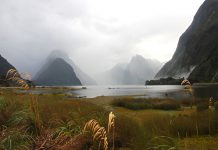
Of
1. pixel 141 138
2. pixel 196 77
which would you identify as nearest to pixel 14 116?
pixel 141 138

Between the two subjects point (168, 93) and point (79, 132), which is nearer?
point (79, 132)

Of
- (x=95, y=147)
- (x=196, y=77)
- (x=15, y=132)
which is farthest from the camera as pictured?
(x=196, y=77)

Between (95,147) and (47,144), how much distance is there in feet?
9.13

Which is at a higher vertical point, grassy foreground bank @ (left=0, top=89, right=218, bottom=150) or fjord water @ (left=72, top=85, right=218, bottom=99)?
fjord water @ (left=72, top=85, right=218, bottom=99)

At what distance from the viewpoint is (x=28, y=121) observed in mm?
9516

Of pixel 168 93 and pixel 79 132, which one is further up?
pixel 168 93

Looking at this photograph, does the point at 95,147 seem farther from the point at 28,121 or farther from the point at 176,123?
the point at 176,123

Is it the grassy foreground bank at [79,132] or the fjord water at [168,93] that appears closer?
the grassy foreground bank at [79,132]

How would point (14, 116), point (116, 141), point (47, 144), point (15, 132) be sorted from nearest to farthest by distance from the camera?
point (47, 144) < point (15, 132) < point (116, 141) < point (14, 116)

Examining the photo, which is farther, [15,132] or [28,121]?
[28,121]

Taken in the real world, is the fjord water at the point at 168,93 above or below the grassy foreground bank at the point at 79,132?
→ above

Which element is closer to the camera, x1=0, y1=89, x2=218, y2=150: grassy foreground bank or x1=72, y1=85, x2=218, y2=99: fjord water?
x1=0, y1=89, x2=218, y2=150: grassy foreground bank

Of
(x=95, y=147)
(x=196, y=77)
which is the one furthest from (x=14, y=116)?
(x=196, y=77)

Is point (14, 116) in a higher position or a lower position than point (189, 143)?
higher
